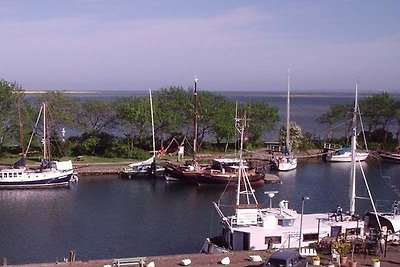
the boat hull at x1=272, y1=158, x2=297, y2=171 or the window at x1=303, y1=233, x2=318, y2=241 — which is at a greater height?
the window at x1=303, y1=233, x2=318, y2=241

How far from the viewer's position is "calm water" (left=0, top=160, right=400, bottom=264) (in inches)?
1415

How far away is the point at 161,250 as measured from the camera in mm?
35094

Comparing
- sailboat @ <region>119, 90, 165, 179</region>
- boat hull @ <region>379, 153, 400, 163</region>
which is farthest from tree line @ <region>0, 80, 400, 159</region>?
sailboat @ <region>119, 90, 165, 179</region>

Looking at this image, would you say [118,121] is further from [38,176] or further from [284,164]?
[284,164]

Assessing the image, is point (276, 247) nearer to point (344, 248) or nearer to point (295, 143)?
point (344, 248)

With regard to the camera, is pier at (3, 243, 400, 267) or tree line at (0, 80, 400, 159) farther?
tree line at (0, 80, 400, 159)

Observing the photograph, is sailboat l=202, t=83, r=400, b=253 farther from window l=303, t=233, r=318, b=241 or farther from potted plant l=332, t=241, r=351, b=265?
potted plant l=332, t=241, r=351, b=265

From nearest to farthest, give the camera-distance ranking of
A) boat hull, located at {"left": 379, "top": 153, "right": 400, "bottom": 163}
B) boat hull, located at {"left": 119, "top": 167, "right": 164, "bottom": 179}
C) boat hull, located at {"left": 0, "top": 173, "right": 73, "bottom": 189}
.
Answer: boat hull, located at {"left": 0, "top": 173, "right": 73, "bottom": 189}, boat hull, located at {"left": 119, "top": 167, "right": 164, "bottom": 179}, boat hull, located at {"left": 379, "top": 153, "right": 400, "bottom": 163}

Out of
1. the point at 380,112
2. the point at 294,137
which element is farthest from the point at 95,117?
the point at 380,112

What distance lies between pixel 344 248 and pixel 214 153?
48116 millimetres

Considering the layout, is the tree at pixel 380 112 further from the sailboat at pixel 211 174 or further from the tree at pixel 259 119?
the sailboat at pixel 211 174

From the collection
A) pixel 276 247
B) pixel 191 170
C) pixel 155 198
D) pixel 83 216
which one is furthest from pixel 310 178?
pixel 276 247

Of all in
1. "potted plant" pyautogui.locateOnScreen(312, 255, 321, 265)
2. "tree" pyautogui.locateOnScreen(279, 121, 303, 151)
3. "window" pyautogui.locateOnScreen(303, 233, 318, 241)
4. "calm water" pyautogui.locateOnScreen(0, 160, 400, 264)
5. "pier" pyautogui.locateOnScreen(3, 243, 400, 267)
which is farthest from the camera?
"tree" pyautogui.locateOnScreen(279, 121, 303, 151)

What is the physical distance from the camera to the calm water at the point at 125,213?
35.9m
